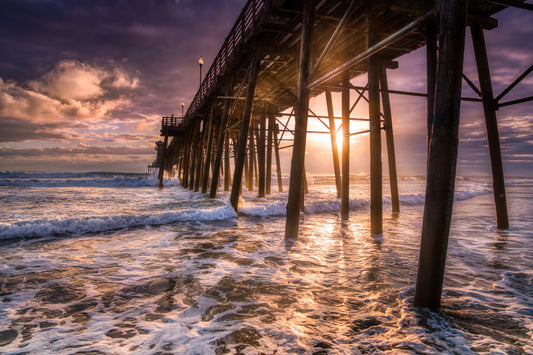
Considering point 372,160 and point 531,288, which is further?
point 372,160

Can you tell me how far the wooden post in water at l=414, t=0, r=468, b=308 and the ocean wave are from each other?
6.92 metres

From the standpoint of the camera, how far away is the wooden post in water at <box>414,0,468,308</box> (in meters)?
2.29

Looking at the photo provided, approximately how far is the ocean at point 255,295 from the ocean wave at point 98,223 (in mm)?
86

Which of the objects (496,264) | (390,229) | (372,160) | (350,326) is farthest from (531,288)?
(390,229)

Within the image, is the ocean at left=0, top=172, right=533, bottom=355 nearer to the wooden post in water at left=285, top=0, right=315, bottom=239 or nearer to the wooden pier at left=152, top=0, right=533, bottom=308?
the wooden pier at left=152, top=0, right=533, bottom=308

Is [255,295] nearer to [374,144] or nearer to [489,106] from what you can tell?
[374,144]

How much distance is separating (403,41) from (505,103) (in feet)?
9.41

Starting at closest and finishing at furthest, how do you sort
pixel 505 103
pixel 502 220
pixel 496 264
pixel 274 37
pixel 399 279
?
pixel 399 279 → pixel 496 264 → pixel 505 103 → pixel 502 220 → pixel 274 37

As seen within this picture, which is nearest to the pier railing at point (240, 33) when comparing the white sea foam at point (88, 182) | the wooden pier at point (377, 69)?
the wooden pier at point (377, 69)

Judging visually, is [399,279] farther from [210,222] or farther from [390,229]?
[210,222]

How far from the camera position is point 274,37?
739 cm

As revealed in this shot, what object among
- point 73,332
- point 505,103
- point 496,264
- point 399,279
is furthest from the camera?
point 505,103

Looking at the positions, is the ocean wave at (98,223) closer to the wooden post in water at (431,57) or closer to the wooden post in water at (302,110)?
the wooden post in water at (302,110)

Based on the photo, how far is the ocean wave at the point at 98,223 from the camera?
245 inches
